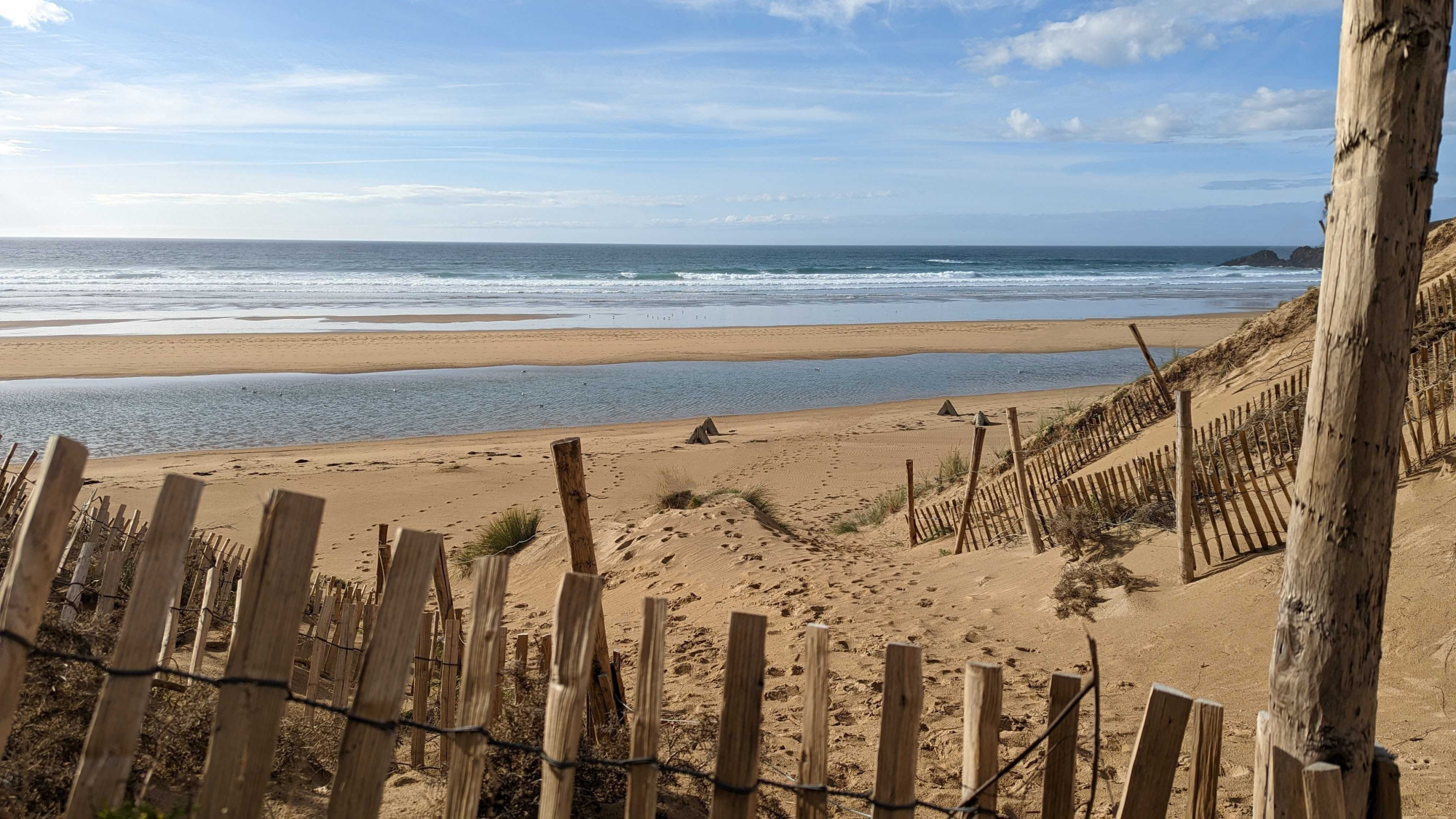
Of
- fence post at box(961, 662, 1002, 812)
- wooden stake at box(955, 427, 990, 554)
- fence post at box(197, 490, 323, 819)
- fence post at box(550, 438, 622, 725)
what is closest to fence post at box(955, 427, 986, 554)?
wooden stake at box(955, 427, 990, 554)

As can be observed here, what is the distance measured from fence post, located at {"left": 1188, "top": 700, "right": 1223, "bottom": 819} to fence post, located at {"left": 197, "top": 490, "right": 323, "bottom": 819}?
209 centimetres

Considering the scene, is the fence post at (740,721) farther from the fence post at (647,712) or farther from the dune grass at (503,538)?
the dune grass at (503,538)

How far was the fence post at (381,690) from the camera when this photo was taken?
2.04 metres

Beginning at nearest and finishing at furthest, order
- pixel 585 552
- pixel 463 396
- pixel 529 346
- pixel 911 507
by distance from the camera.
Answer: pixel 585 552 < pixel 911 507 < pixel 463 396 < pixel 529 346

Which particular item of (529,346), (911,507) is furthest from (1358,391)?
(529,346)

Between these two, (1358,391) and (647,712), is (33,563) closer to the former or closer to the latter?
(647,712)

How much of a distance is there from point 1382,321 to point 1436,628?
11.1 ft

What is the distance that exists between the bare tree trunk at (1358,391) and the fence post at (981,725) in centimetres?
64

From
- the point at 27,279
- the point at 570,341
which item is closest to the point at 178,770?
the point at 570,341

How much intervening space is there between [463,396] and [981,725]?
62.9 feet

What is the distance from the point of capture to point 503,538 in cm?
989

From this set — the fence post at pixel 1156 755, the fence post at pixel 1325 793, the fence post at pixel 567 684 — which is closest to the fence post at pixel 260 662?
the fence post at pixel 567 684

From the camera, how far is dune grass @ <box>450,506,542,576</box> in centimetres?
960

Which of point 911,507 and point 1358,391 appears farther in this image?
point 911,507
